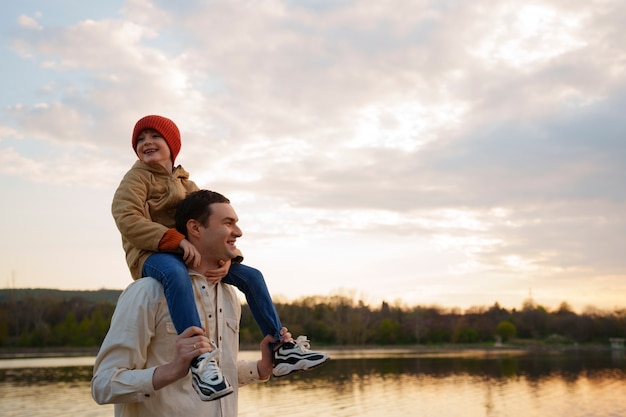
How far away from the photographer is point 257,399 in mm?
37156

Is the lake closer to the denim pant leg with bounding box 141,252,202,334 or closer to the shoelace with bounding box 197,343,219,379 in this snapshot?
the denim pant leg with bounding box 141,252,202,334

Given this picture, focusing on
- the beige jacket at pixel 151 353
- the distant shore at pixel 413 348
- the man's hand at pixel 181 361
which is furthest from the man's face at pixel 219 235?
the distant shore at pixel 413 348

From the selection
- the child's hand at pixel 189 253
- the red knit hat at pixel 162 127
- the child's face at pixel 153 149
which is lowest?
the child's hand at pixel 189 253

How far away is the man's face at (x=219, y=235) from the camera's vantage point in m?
3.10

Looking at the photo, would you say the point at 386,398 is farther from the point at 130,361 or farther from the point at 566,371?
the point at 130,361

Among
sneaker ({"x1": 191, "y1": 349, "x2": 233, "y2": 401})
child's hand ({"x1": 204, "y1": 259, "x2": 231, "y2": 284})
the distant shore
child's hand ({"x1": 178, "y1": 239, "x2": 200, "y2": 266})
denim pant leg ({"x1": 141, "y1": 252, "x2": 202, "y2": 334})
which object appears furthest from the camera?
the distant shore

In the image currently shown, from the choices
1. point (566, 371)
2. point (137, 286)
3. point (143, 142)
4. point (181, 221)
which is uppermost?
point (143, 142)

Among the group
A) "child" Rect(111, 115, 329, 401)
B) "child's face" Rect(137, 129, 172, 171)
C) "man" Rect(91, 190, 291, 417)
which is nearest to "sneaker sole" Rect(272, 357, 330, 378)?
"child" Rect(111, 115, 329, 401)

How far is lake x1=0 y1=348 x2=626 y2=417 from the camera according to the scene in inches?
1270

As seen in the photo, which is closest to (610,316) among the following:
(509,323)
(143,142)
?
(509,323)

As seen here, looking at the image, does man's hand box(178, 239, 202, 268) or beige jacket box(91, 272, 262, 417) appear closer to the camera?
beige jacket box(91, 272, 262, 417)

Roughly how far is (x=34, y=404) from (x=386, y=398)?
60.4ft

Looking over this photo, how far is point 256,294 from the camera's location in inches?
135

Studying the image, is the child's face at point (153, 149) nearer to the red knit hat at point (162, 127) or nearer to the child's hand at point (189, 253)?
the red knit hat at point (162, 127)
